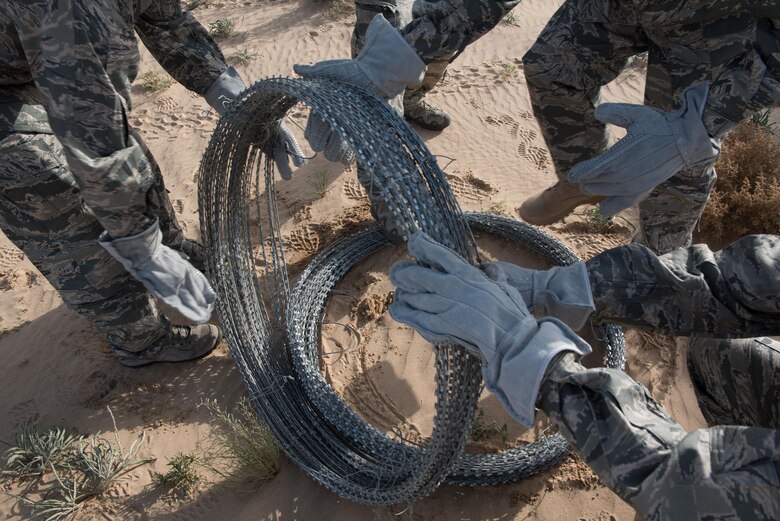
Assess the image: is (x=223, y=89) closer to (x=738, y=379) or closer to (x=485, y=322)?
(x=485, y=322)

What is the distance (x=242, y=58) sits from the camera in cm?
667

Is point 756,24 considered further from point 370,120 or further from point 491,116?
point 491,116

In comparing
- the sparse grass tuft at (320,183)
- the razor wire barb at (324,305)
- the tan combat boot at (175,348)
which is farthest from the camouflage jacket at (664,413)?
the sparse grass tuft at (320,183)

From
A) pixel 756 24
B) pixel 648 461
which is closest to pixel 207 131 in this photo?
pixel 756 24

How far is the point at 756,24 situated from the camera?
2.92m

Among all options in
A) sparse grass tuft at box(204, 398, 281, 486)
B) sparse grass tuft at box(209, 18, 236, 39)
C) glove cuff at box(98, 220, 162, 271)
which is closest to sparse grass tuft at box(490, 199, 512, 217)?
sparse grass tuft at box(204, 398, 281, 486)

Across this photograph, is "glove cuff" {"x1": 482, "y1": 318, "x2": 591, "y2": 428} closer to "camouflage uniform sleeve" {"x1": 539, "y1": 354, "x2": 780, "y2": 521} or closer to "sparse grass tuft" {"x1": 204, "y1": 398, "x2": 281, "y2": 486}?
"camouflage uniform sleeve" {"x1": 539, "y1": 354, "x2": 780, "y2": 521}

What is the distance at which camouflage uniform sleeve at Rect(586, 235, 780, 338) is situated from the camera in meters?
2.24

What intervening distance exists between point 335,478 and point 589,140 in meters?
2.74

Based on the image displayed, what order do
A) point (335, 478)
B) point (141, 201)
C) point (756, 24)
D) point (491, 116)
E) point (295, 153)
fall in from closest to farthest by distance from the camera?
point (141, 201) < point (756, 24) < point (335, 478) < point (295, 153) < point (491, 116)

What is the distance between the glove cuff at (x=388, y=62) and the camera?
10.0 ft

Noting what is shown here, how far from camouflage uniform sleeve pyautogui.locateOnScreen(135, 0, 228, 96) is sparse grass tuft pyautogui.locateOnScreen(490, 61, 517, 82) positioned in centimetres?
347

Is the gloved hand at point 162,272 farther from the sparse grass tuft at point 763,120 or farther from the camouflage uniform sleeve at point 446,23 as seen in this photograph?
the sparse grass tuft at point 763,120

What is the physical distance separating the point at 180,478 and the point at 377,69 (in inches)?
100.0
